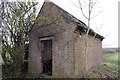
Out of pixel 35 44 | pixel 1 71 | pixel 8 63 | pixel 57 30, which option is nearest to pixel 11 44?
pixel 8 63

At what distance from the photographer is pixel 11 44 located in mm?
5535

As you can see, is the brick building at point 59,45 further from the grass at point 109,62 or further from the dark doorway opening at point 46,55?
the grass at point 109,62

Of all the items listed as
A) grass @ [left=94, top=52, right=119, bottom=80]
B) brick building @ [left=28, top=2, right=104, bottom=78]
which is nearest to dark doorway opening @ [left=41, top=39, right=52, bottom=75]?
brick building @ [left=28, top=2, right=104, bottom=78]

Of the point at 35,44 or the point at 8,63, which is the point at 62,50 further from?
the point at 8,63

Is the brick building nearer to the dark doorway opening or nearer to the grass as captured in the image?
the dark doorway opening

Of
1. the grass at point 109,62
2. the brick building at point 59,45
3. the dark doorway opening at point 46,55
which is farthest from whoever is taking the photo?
the dark doorway opening at point 46,55

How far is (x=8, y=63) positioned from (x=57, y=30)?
403 cm

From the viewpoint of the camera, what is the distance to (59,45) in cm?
632

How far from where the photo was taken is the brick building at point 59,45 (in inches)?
228

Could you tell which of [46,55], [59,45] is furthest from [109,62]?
[46,55]

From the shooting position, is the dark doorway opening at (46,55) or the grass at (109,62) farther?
the dark doorway opening at (46,55)

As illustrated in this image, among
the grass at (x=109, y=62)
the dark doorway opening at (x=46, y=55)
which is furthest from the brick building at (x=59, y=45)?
the grass at (x=109, y=62)

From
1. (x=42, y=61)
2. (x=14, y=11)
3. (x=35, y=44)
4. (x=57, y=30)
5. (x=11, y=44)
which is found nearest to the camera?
(x=14, y=11)

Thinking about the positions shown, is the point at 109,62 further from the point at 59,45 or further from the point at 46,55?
the point at 46,55
